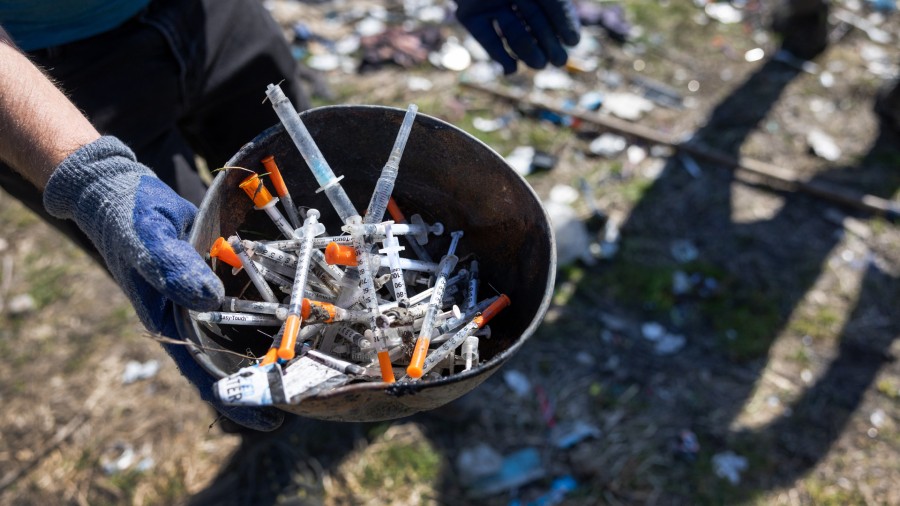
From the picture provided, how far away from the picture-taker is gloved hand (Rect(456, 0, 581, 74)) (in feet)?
8.41

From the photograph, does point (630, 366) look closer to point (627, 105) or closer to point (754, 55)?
point (627, 105)

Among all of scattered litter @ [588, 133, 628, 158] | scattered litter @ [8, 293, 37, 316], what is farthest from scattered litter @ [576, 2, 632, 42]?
scattered litter @ [8, 293, 37, 316]

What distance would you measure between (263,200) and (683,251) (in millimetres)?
2904

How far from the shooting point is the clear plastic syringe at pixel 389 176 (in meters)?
1.83

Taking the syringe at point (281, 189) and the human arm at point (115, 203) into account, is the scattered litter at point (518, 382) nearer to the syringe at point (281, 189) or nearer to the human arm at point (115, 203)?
the syringe at point (281, 189)

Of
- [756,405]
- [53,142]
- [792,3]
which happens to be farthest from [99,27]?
[792,3]

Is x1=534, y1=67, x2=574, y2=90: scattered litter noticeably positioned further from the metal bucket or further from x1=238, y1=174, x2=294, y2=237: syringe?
x1=238, y1=174, x2=294, y2=237: syringe

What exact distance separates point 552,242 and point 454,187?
438 millimetres

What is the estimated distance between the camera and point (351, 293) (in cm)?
181

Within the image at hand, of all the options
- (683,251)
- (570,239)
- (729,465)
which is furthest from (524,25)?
(729,465)

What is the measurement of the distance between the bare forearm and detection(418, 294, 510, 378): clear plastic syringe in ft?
3.48

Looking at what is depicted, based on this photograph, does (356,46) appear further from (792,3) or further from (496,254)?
(496,254)

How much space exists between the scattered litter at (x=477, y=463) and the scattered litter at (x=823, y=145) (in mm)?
3143

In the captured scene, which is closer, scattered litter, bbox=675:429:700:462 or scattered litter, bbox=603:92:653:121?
scattered litter, bbox=675:429:700:462
